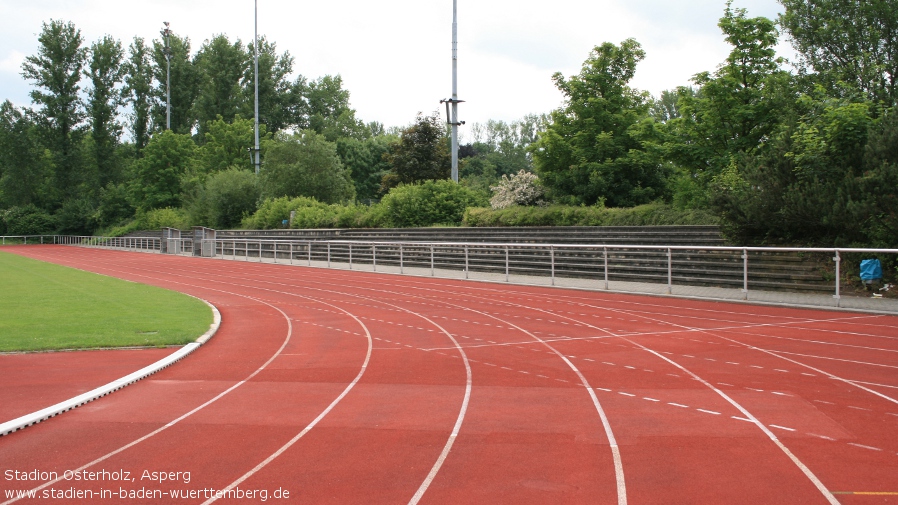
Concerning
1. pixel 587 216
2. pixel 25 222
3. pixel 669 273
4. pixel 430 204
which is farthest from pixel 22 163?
pixel 669 273

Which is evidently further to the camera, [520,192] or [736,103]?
[520,192]

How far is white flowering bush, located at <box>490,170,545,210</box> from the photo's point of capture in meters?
30.9

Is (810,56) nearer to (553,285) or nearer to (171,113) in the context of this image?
(553,285)

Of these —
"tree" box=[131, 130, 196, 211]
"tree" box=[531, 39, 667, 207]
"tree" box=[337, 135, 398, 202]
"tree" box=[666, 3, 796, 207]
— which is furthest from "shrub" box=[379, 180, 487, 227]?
"tree" box=[131, 130, 196, 211]

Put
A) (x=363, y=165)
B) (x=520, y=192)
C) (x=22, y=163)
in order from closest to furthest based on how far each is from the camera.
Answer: (x=520, y=192) < (x=363, y=165) < (x=22, y=163)

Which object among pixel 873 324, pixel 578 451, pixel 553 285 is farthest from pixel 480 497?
pixel 553 285

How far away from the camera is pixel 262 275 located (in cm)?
2786

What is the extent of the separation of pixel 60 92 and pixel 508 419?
88.7 metres

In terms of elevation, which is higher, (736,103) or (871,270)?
(736,103)

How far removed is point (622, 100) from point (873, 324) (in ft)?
64.7

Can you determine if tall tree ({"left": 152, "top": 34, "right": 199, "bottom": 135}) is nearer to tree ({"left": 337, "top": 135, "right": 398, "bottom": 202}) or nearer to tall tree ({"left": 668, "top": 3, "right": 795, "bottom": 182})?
tree ({"left": 337, "top": 135, "right": 398, "bottom": 202})

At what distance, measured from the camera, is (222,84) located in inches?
3398

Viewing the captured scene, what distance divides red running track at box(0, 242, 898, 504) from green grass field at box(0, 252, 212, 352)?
1.11 m

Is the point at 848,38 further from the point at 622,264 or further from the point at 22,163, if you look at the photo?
the point at 22,163
